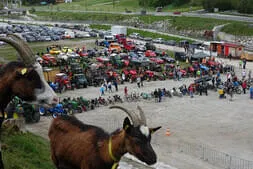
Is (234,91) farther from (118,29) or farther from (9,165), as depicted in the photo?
(118,29)

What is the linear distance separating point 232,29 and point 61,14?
73.2m

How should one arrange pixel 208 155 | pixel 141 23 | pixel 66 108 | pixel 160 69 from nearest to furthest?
pixel 208 155 < pixel 66 108 < pixel 160 69 < pixel 141 23

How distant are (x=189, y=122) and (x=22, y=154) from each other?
58.3 feet

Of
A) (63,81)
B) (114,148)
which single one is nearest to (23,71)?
(114,148)

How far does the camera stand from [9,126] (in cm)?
1590

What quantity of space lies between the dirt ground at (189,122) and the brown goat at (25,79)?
371 inches

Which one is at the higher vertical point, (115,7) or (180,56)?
(115,7)

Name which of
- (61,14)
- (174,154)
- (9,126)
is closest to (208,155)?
(174,154)

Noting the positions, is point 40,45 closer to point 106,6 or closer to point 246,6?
point 246,6

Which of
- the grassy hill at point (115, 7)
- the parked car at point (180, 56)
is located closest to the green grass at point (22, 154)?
the parked car at point (180, 56)

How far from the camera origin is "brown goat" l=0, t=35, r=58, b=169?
8547 millimetres

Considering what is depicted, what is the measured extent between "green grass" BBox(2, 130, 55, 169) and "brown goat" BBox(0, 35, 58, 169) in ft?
11.0

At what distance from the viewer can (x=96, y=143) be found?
9180 millimetres

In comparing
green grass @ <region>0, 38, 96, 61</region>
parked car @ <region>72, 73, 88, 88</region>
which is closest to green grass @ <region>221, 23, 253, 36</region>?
green grass @ <region>0, 38, 96, 61</region>
